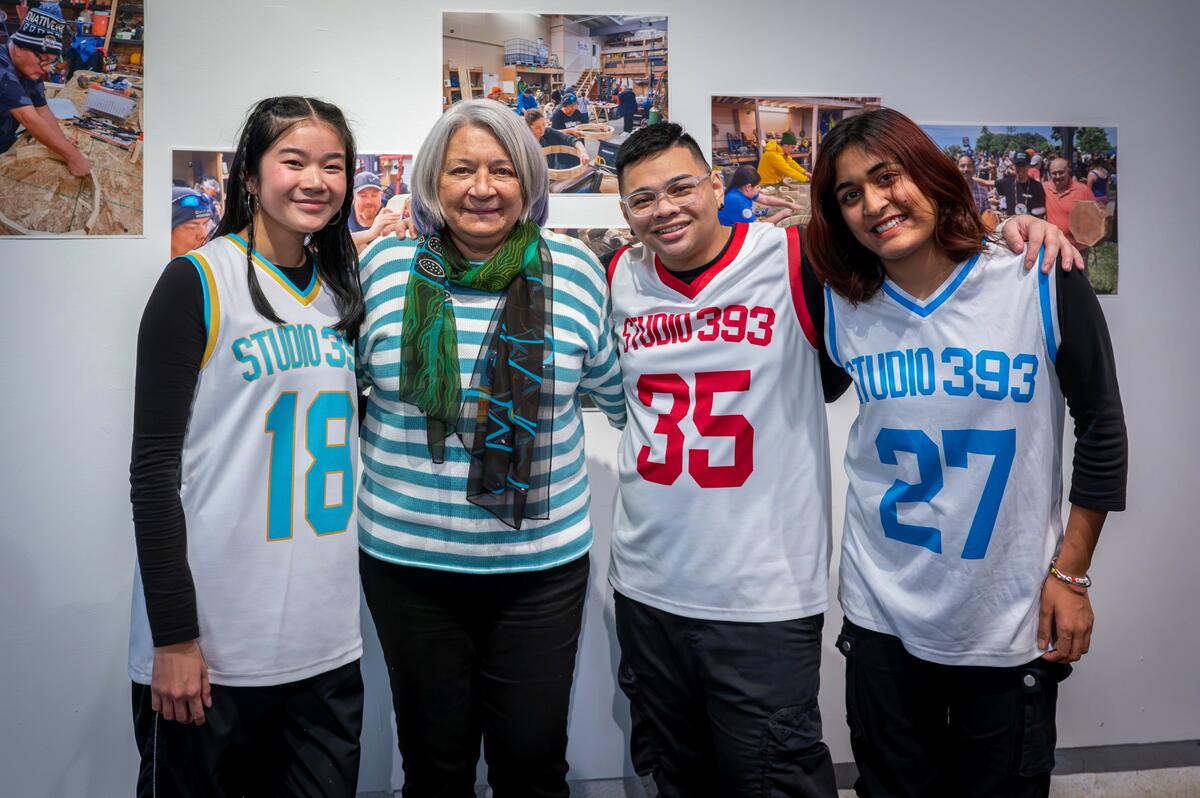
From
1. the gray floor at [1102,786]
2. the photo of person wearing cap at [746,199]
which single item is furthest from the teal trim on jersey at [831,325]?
the gray floor at [1102,786]

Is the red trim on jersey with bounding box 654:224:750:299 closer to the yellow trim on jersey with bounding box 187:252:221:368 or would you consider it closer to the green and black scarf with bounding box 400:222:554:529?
the green and black scarf with bounding box 400:222:554:529

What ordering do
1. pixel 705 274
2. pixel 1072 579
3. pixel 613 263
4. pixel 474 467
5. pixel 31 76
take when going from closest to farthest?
pixel 1072 579
pixel 474 467
pixel 705 274
pixel 613 263
pixel 31 76

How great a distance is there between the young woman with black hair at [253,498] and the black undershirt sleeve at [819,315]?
2.88ft

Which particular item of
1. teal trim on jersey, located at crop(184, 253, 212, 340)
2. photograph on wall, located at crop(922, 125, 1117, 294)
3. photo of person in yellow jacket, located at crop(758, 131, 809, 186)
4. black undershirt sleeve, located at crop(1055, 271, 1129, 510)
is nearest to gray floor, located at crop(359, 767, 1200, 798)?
black undershirt sleeve, located at crop(1055, 271, 1129, 510)

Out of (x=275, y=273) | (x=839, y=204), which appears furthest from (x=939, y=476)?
(x=275, y=273)

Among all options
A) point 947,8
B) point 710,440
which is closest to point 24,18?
point 710,440

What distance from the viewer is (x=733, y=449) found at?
133 centimetres

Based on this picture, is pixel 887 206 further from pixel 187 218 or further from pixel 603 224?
pixel 187 218

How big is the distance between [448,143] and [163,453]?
744mm

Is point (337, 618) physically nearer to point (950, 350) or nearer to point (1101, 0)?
point (950, 350)

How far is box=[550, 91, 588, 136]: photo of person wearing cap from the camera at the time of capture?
1930mm

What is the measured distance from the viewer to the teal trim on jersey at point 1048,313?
3.72ft

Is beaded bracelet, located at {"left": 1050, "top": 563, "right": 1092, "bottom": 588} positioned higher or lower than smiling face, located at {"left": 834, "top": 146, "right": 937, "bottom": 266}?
lower

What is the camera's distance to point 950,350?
1171 millimetres
